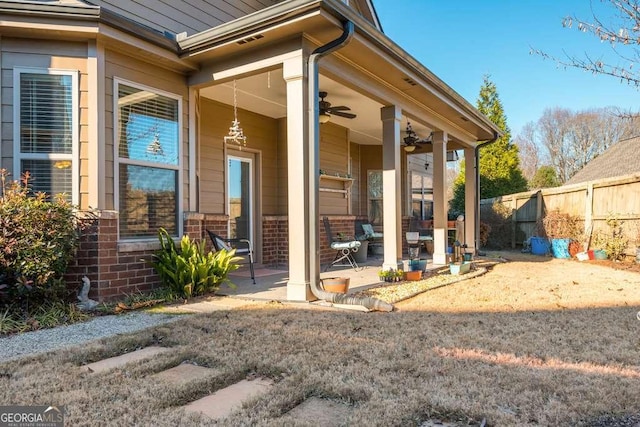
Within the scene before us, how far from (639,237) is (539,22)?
5191 millimetres

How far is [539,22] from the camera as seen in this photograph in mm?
5133

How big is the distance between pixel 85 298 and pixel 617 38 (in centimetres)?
487

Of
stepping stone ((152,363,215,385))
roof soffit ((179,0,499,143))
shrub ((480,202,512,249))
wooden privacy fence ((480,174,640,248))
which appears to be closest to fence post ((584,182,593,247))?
wooden privacy fence ((480,174,640,248))

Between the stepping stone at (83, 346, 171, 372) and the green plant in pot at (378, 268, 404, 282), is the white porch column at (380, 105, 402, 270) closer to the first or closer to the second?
the green plant in pot at (378, 268, 404, 282)

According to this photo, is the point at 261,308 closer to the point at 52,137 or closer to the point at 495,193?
the point at 52,137

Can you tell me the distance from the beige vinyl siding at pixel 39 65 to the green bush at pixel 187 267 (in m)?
0.96

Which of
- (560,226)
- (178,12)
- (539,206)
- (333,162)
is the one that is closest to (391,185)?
(333,162)

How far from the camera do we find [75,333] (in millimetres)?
3441

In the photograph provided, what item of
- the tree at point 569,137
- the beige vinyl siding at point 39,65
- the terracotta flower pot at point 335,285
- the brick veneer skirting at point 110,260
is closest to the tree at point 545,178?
the tree at point 569,137

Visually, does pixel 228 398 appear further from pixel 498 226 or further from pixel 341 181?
pixel 498 226

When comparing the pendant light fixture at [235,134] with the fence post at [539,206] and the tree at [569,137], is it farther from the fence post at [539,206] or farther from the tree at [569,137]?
the tree at [569,137]

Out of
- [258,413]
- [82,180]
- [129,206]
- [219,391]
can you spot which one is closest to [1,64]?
[82,180]

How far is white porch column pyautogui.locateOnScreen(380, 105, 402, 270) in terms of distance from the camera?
240 inches

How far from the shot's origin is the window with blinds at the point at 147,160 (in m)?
4.64
